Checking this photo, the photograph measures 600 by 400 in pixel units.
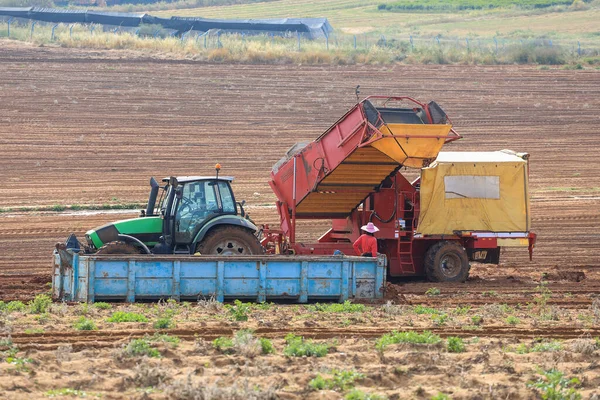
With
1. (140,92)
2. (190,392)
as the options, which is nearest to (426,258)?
(190,392)

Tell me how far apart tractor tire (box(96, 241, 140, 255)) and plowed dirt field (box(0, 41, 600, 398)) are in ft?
5.36

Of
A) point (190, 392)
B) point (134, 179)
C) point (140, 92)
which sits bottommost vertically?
point (190, 392)

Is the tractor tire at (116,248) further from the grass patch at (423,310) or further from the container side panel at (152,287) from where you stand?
the grass patch at (423,310)

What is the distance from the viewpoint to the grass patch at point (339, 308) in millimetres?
14831

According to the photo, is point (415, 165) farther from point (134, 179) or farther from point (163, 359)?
point (134, 179)

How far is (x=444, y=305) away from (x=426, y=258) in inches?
118

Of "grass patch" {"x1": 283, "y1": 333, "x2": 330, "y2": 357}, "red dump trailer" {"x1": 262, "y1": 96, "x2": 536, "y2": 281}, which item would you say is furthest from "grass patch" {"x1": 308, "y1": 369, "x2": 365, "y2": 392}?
"red dump trailer" {"x1": 262, "y1": 96, "x2": 536, "y2": 281}

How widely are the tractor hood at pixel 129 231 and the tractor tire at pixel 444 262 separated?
5337 mm

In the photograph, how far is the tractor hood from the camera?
1677 centimetres

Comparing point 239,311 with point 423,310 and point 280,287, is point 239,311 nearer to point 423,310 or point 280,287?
point 280,287

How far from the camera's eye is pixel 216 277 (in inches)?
621

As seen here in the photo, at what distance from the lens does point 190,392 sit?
9297mm

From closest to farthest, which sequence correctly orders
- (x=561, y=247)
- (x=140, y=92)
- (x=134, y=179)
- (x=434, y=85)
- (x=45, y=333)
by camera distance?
(x=45, y=333) → (x=561, y=247) → (x=134, y=179) → (x=140, y=92) → (x=434, y=85)

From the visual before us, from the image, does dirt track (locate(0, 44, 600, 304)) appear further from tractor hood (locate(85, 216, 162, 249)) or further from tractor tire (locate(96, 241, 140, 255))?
tractor tire (locate(96, 241, 140, 255))
